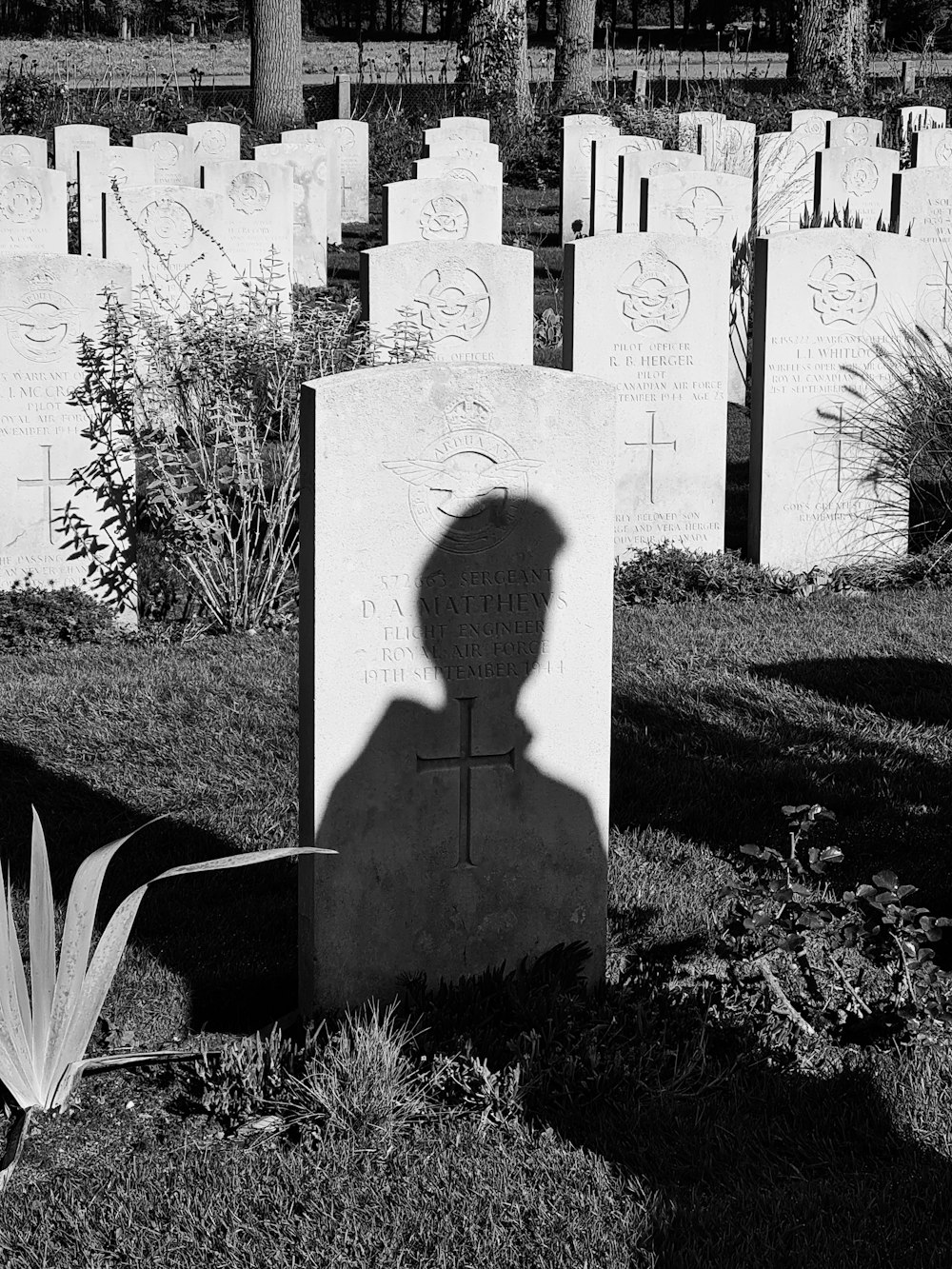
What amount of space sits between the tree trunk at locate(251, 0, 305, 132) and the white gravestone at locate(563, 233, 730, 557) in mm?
19653

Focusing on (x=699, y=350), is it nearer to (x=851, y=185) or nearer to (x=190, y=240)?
(x=190, y=240)

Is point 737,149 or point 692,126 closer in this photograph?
point 737,149

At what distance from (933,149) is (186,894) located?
1669cm

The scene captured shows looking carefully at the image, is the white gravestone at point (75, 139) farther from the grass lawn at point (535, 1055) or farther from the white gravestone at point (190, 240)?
the grass lawn at point (535, 1055)

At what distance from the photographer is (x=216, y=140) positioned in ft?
68.7

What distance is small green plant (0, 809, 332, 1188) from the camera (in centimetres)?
321

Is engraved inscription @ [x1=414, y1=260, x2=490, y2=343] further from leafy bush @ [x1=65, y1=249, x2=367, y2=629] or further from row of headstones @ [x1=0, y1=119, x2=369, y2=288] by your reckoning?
row of headstones @ [x1=0, y1=119, x2=369, y2=288]

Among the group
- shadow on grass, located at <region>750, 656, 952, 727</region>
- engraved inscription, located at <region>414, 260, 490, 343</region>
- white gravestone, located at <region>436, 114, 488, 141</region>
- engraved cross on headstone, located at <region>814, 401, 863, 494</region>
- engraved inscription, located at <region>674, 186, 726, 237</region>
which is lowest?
shadow on grass, located at <region>750, 656, 952, 727</region>

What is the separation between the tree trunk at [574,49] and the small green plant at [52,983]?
88.7 ft

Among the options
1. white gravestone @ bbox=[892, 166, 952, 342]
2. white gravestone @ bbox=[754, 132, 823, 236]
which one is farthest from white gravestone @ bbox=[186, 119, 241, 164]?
white gravestone @ bbox=[892, 166, 952, 342]

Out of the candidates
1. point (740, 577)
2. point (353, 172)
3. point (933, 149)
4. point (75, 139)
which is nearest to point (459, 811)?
point (740, 577)

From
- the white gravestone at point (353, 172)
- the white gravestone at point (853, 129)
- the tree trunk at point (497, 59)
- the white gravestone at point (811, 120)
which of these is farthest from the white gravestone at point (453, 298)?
the tree trunk at point (497, 59)

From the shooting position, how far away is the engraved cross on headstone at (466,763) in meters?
3.73

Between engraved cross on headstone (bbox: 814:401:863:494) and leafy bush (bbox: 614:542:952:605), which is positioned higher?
engraved cross on headstone (bbox: 814:401:863:494)
